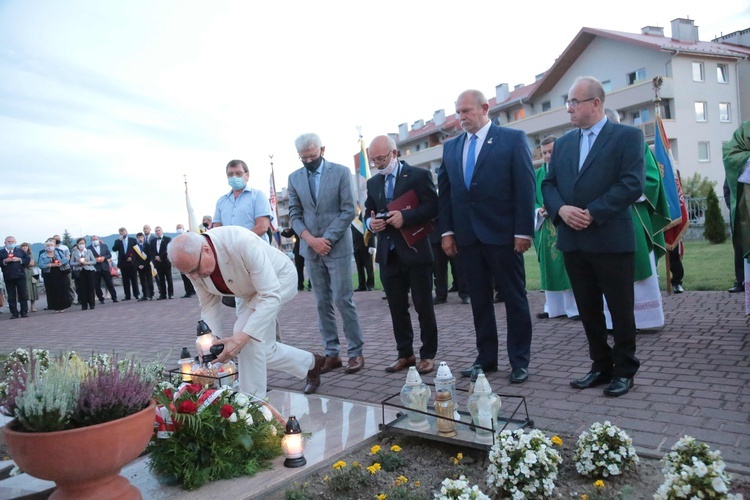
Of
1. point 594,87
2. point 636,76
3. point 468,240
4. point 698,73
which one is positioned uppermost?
point 636,76

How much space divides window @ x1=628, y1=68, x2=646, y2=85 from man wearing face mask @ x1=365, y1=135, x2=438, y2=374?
4076 centimetres

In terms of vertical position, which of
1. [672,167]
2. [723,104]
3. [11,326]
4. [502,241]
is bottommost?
A: [11,326]

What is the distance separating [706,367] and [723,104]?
146ft

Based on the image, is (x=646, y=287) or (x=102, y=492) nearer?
(x=102, y=492)

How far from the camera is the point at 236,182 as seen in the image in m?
6.83

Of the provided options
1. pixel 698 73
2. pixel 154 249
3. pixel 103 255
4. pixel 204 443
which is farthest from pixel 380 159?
pixel 698 73

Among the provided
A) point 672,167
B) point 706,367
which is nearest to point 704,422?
point 706,367

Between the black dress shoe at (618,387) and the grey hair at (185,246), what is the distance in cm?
303

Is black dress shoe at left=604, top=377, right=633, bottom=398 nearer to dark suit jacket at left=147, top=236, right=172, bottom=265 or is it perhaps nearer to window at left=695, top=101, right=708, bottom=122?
dark suit jacket at left=147, top=236, right=172, bottom=265

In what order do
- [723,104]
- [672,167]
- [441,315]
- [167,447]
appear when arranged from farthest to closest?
[723,104] < [441,315] < [672,167] < [167,447]

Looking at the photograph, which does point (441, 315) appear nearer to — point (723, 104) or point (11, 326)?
point (11, 326)

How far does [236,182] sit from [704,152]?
43.2 m

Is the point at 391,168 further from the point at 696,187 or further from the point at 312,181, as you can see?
the point at 696,187

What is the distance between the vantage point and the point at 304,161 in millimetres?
6023
